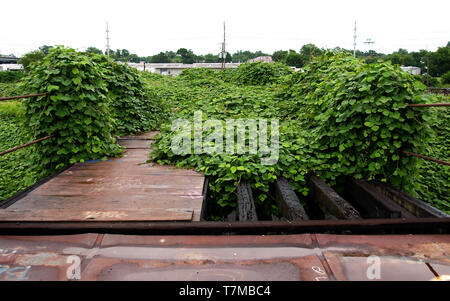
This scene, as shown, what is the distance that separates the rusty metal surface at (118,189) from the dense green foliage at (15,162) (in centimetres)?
86

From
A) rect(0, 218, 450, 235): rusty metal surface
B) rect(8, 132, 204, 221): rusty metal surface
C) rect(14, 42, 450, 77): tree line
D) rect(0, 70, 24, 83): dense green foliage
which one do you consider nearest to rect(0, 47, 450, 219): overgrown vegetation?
rect(8, 132, 204, 221): rusty metal surface

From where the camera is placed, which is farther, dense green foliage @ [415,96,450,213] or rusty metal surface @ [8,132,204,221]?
dense green foliage @ [415,96,450,213]

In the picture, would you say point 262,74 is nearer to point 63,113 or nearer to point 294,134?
point 294,134

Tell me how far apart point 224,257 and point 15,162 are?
25.0ft

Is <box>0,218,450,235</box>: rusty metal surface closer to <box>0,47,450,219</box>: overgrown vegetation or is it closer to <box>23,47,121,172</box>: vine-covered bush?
<box>0,47,450,219</box>: overgrown vegetation

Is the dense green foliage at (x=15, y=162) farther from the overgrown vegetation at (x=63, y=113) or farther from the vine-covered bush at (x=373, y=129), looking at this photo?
the vine-covered bush at (x=373, y=129)

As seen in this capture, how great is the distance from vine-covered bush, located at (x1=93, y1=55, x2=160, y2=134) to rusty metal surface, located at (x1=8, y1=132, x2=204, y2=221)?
214 centimetres

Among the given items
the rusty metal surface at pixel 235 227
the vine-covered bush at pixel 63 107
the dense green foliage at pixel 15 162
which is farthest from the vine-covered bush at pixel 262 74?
the rusty metal surface at pixel 235 227

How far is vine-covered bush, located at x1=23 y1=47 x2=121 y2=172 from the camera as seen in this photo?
11.7 ft

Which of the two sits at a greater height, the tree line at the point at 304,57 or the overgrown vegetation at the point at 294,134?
the tree line at the point at 304,57

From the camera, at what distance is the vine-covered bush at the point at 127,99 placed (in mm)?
5910

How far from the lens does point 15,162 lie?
7.29 metres

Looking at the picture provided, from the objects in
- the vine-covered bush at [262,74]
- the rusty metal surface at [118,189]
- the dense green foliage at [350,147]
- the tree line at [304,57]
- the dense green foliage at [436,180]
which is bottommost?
the dense green foliage at [436,180]

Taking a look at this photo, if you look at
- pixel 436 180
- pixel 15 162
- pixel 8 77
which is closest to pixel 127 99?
pixel 15 162
